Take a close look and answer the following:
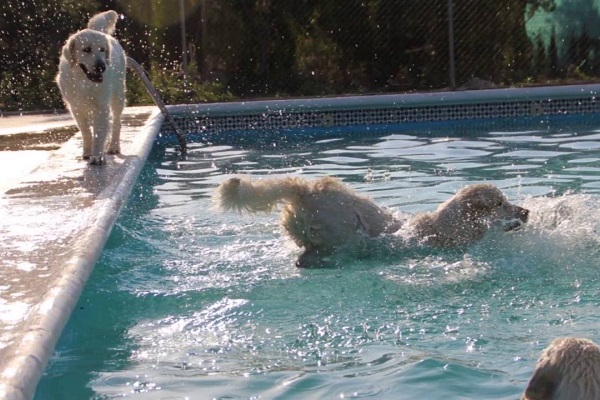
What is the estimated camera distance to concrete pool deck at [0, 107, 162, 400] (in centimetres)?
306

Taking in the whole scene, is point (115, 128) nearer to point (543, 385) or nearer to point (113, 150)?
point (113, 150)

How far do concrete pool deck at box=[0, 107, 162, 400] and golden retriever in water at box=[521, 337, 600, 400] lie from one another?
4.56ft

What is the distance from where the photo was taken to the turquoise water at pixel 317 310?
3643mm

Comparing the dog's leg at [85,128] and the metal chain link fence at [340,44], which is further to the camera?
the metal chain link fence at [340,44]

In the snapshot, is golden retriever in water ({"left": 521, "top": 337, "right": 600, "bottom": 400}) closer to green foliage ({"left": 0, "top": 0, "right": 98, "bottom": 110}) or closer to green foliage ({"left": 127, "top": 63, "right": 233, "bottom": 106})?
green foliage ({"left": 127, "top": 63, "right": 233, "bottom": 106})

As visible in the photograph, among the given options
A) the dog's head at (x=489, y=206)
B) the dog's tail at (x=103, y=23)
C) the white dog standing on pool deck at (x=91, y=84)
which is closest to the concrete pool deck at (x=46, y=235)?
the white dog standing on pool deck at (x=91, y=84)

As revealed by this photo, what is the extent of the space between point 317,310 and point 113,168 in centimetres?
314

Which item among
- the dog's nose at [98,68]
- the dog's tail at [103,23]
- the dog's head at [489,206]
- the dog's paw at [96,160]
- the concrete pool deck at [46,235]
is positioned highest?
the dog's tail at [103,23]

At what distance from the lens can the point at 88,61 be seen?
742 cm

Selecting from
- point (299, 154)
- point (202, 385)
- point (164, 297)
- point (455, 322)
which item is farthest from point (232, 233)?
point (299, 154)

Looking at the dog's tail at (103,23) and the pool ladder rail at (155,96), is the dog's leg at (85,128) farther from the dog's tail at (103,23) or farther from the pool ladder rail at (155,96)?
the pool ladder rail at (155,96)

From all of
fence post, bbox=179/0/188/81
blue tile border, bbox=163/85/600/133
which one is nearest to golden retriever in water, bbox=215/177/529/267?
blue tile border, bbox=163/85/600/133

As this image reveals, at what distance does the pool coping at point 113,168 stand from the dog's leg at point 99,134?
14 centimetres

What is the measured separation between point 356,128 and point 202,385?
9251mm
